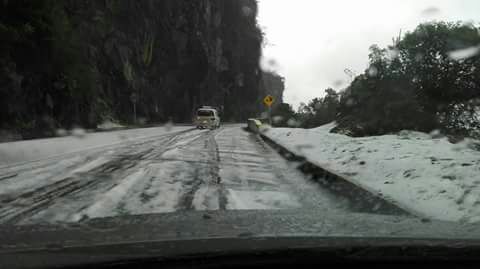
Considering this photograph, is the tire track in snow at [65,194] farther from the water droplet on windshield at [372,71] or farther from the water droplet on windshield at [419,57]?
the water droplet on windshield at [419,57]

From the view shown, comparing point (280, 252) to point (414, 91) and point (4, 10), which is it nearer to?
point (414, 91)

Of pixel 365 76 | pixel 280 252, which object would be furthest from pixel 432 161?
pixel 365 76

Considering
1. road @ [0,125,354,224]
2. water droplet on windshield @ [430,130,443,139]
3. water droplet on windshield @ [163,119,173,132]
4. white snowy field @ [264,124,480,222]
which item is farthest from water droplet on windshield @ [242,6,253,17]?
road @ [0,125,354,224]

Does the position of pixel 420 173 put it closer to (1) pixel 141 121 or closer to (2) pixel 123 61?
(2) pixel 123 61

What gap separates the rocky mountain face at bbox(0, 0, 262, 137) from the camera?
2862 cm

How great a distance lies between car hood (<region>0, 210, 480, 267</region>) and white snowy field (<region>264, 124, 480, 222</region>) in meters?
1.83

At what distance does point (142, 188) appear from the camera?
316 inches

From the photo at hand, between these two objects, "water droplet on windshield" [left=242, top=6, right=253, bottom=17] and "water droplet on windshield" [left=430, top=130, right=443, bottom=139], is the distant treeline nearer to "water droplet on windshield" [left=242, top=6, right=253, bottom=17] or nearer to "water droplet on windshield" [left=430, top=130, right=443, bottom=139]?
"water droplet on windshield" [left=430, top=130, right=443, bottom=139]

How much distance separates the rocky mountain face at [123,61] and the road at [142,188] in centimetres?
1596

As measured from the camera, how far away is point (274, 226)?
365cm

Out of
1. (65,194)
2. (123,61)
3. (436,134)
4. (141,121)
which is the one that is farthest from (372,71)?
(141,121)

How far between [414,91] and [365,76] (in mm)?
3998

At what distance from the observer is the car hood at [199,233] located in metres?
2.88

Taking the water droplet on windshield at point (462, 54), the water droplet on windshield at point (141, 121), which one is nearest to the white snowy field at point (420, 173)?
the water droplet on windshield at point (462, 54)
